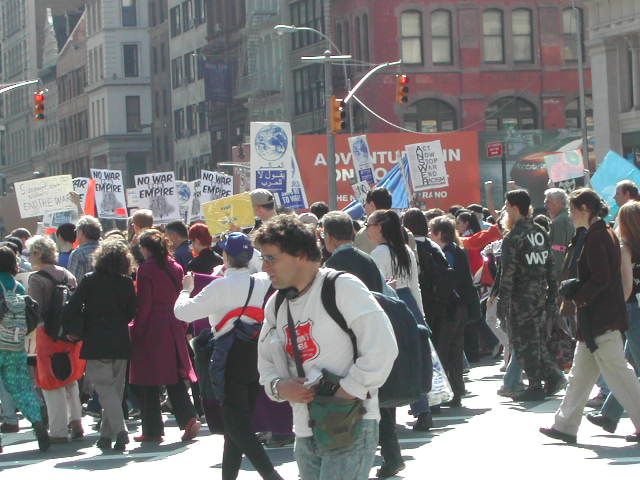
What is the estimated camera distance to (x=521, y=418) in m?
12.9

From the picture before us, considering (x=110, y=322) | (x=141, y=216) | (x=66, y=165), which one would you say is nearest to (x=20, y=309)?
(x=110, y=322)

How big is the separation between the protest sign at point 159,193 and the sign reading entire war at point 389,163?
820 cm

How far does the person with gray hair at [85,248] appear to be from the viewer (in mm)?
13805

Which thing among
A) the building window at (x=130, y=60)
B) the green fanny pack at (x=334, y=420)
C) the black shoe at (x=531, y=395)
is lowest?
the black shoe at (x=531, y=395)

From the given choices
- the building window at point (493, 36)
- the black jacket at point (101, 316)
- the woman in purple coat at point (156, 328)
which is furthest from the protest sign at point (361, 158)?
the building window at point (493, 36)

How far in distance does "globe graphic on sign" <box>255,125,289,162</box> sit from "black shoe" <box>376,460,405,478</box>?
16.9 m

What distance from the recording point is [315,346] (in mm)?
6281

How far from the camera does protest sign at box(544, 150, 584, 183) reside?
30516mm

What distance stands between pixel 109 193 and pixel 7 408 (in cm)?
1716

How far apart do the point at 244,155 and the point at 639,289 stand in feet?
160

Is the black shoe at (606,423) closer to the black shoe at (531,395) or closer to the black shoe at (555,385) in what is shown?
the black shoe at (531,395)

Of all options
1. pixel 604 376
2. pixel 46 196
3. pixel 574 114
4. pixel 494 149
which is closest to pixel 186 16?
pixel 574 114

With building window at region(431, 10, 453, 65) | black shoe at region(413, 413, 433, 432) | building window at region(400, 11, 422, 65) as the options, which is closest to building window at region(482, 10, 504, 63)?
building window at region(431, 10, 453, 65)

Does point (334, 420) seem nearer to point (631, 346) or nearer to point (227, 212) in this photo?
point (631, 346)
